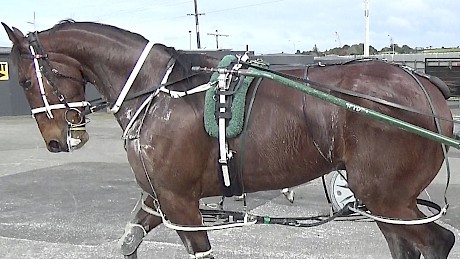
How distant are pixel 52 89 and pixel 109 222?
3211 mm

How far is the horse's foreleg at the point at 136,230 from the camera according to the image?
3953mm

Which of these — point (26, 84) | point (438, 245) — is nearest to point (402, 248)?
point (438, 245)

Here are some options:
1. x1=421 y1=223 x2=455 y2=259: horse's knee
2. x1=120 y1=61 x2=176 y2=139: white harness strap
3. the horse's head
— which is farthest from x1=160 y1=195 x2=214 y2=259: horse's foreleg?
x1=421 y1=223 x2=455 y2=259: horse's knee

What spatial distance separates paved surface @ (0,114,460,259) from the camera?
535 centimetres

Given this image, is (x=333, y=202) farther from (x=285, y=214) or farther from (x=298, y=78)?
(x=298, y=78)

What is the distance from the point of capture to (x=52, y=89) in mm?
3594

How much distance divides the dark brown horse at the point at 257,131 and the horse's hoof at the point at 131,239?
1.51 feet

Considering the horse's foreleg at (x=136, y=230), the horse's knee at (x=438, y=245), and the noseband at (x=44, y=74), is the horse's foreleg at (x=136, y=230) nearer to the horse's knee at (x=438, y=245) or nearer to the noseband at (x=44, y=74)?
the noseband at (x=44, y=74)

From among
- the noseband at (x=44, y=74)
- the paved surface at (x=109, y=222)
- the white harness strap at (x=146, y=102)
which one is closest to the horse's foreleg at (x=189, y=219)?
the white harness strap at (x=146, y=102)

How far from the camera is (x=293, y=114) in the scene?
3.38 metres

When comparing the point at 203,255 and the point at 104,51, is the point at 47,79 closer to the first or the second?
the point at 104,51

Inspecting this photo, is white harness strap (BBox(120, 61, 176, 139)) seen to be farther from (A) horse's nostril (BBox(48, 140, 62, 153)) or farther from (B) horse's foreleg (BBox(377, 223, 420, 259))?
(B) horse's foreleg (BBox(377, 223, 420, 259))

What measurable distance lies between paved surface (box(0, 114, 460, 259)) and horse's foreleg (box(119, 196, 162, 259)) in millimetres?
1232

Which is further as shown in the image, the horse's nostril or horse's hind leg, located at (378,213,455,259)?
the horse's nostril
